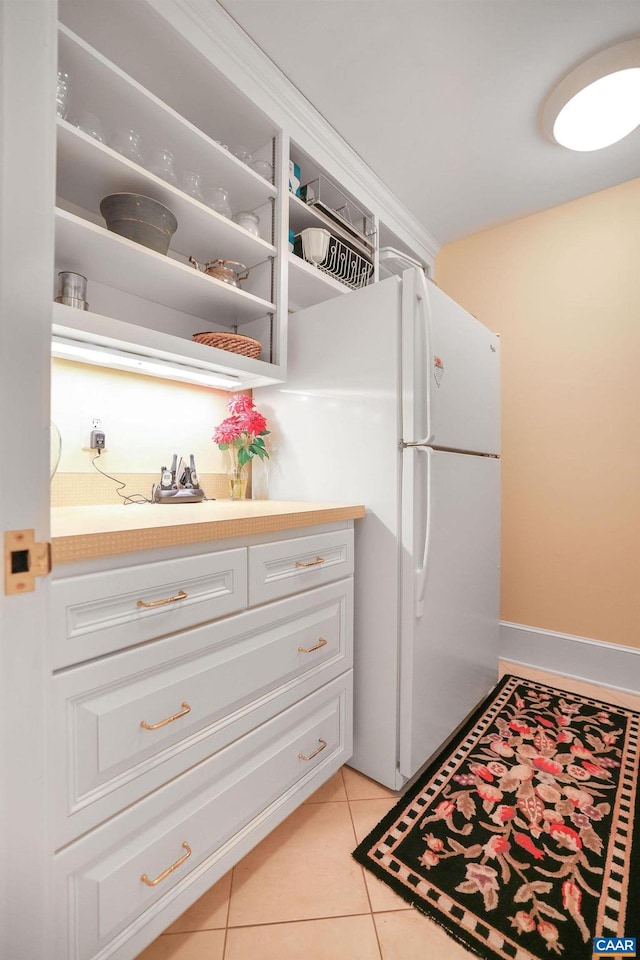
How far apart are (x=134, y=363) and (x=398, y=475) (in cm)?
98

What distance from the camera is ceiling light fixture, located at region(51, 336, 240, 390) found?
4.16ft

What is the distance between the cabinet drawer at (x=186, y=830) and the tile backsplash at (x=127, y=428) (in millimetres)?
917

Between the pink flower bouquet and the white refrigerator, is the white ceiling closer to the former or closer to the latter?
the white refrigerator

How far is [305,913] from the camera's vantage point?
41.2 inches

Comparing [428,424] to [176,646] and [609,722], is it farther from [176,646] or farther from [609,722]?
[609,722]

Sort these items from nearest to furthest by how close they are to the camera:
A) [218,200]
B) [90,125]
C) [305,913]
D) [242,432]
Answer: [305,913]
[90,125]
[218,200]
[242,432]

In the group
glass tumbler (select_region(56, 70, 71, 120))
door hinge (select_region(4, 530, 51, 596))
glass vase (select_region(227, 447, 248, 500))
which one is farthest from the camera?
glass vase (select_region(227, 447, 248, 500))

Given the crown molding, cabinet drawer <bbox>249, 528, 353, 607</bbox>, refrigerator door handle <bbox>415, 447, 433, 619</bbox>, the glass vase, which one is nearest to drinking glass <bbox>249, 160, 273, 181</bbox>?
the crown molding

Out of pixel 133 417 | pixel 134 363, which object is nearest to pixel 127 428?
pixel 133 417

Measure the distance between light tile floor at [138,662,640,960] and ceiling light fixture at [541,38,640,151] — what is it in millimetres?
2715

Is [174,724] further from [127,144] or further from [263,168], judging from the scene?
[263,168]

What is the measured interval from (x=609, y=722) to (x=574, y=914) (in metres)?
1.09

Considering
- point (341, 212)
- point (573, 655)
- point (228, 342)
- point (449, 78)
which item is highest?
point (449, 78)

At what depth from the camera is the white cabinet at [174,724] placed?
0.77 meters
